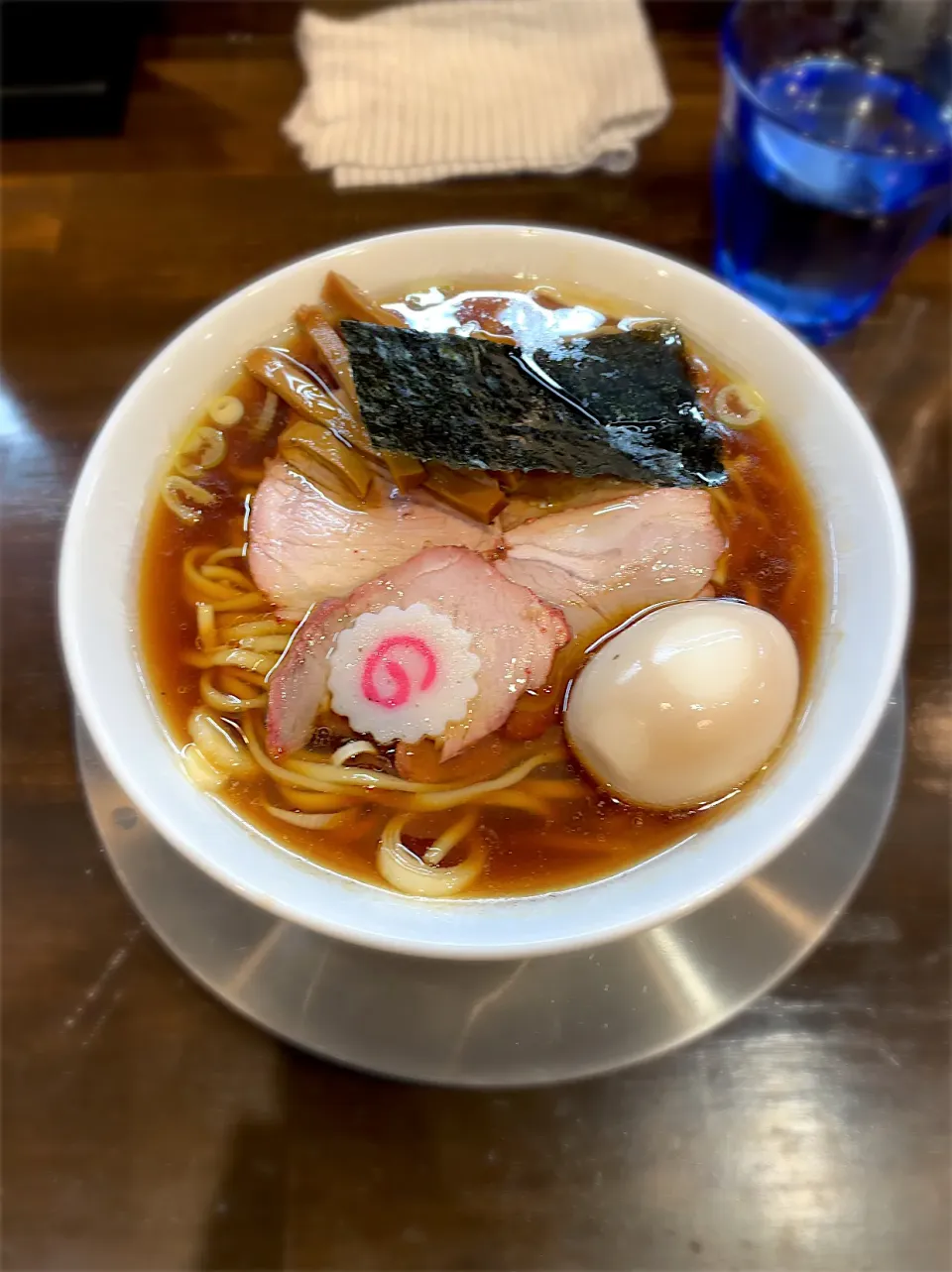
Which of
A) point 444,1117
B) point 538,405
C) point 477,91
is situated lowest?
point 444,1117

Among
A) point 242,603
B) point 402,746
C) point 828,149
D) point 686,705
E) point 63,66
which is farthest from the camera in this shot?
point 63,66

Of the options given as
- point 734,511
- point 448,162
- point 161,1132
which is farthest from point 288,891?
point 448,162

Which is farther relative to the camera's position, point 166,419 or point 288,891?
point 166,419

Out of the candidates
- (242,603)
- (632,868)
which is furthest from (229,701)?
(632,868)

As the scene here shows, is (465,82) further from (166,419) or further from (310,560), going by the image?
(310,560)

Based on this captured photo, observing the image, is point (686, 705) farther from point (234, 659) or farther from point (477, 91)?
point (477, 91)

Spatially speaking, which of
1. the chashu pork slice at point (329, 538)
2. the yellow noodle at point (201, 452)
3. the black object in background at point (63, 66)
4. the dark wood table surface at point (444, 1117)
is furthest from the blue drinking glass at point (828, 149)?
the black object in background at point (63, 66)
